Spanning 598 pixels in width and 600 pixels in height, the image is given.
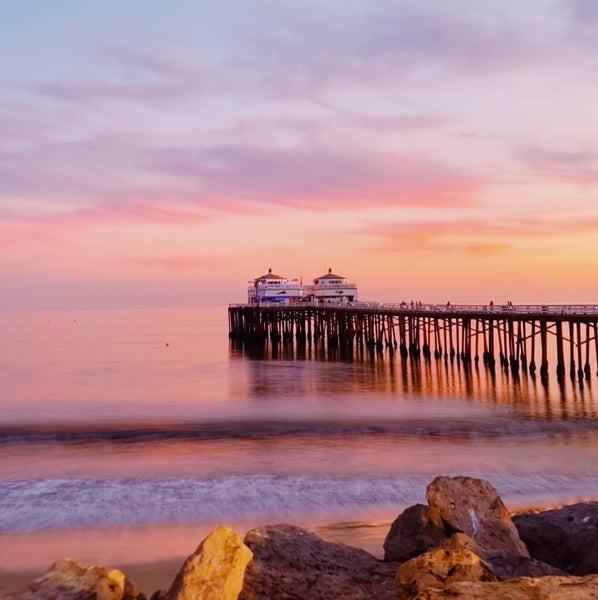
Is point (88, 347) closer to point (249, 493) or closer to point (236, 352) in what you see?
point (236, 352)

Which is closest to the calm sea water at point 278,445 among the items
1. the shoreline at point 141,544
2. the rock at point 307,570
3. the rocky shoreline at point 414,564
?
the shoreline at point 141,544

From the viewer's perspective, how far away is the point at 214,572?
23.5 feet

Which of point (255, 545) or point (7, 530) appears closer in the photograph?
point (255, 545)

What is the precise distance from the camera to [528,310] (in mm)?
38656

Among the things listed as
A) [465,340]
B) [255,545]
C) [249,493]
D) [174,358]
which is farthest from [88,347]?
[255,545]

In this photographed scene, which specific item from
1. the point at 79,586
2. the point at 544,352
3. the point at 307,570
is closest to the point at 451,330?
the point at 544,352

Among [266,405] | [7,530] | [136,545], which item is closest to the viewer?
[136,545]

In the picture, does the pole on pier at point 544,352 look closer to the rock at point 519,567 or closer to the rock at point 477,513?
the rock at point 477,513

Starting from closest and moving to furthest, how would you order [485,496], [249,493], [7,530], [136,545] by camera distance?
1. [485,496]
2. [136,545]
3. [7,530]
4. [249,493]

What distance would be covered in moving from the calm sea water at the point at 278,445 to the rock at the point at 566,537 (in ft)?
10.2

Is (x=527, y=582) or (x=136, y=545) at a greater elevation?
(x=527, y=582)

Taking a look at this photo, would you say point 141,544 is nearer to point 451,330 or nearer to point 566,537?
point 566,537

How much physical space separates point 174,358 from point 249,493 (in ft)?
153

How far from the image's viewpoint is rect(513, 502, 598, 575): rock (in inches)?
363
